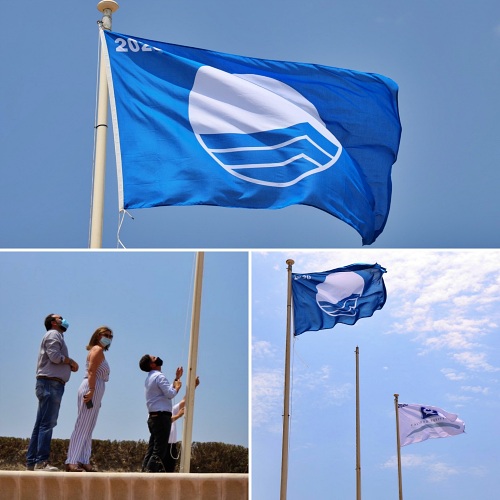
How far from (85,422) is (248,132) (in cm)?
344

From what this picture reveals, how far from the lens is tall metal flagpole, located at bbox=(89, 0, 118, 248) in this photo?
8.52m

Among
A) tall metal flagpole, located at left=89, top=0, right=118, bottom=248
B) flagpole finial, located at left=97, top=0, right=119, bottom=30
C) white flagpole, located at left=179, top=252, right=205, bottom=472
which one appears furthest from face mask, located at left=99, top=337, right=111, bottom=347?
flagpole finial, located at left=97, top=0, right=119, bottom=30

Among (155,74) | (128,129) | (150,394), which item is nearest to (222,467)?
(150,394)

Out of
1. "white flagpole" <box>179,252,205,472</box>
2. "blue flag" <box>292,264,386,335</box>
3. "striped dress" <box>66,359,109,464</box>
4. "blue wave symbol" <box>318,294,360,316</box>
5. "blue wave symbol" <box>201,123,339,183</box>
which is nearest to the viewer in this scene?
"striped dress" <box>66,359,109,464</box>

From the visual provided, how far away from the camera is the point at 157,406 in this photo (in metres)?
9.00

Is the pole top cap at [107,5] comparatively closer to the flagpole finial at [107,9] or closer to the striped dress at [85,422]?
the flagpole finial at [107,9]

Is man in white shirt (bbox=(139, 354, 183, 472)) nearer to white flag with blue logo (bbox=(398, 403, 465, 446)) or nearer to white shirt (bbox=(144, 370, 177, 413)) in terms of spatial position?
white shirt (bbox=(144, 370, 177, 413))

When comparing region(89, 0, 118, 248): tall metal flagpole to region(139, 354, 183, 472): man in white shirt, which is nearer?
region(89, 0, 118, 248): tall metal flagpole

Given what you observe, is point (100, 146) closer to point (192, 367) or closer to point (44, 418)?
point (192, 367)

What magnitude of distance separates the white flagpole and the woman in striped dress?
0.92 metres

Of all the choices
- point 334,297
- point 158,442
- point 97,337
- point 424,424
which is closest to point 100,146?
point 97,337

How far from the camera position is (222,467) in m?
8.99

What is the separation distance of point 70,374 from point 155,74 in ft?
10.3

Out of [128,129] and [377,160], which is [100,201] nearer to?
[128,129]
